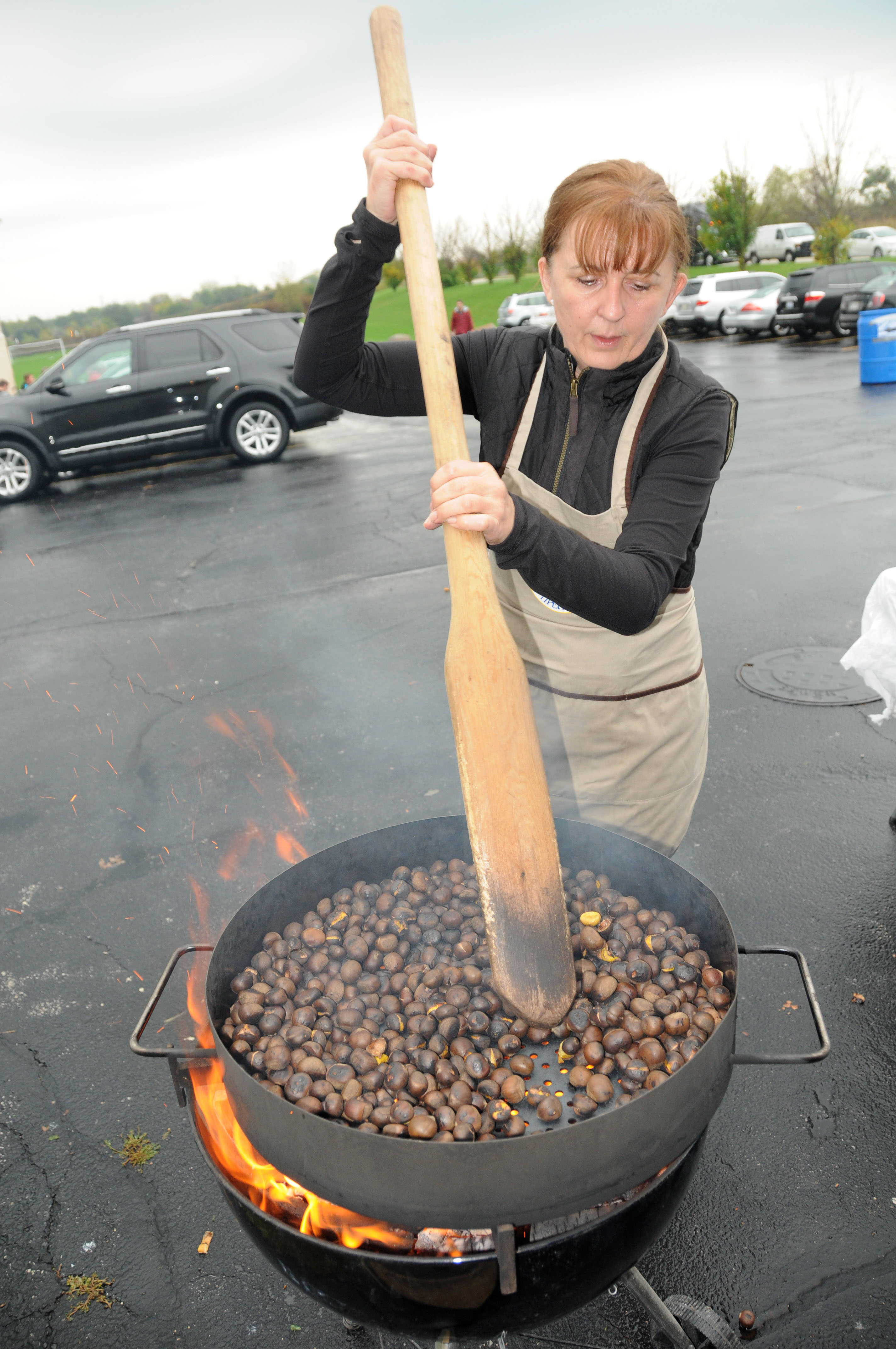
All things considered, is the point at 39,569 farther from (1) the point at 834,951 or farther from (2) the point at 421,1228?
(2) the point at 421,1228

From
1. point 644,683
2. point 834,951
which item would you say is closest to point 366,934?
point 644,683

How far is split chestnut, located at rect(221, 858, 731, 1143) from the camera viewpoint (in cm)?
157

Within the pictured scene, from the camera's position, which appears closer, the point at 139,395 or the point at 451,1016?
the point at 451,1016

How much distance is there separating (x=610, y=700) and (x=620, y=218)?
1.12 metres

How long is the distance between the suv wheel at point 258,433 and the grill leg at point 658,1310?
444 inches

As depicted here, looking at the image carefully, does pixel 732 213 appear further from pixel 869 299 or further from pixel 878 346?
pixel 878 346

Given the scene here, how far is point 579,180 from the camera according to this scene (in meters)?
1.75

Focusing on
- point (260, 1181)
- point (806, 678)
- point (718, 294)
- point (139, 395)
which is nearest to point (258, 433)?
point (139, 395)

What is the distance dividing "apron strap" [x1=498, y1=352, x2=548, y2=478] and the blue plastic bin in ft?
41.2

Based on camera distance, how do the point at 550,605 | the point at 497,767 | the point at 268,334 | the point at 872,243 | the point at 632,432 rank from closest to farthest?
the point at 497,767 < the point at 632,432 < the point at 550,605 < the point at 268,334 < the point at 872,243

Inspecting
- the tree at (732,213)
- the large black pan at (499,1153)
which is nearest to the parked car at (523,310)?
the tree at (732,213)

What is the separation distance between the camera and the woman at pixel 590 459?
1.67 m

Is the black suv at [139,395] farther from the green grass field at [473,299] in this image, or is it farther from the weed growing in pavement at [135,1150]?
the green grass field at [473,299]

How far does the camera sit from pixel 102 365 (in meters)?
11.3
